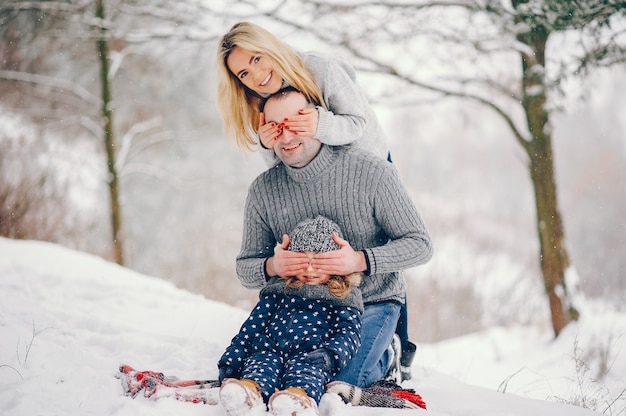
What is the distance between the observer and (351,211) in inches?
92.3

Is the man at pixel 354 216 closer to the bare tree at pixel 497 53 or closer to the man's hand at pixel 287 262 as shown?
the man's hand at pixel 287 262

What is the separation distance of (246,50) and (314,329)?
1.22m

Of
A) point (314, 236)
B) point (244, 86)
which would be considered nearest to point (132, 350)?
point (314, 236)

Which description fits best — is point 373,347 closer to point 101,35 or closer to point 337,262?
point 337,262

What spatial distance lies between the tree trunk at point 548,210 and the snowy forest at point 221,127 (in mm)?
14

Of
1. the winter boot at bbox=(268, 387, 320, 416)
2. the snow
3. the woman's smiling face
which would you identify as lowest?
the snow

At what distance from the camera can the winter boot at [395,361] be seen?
8.09 feet

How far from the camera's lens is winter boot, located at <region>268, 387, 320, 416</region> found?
5.43 ft

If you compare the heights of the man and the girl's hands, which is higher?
the girl's hands

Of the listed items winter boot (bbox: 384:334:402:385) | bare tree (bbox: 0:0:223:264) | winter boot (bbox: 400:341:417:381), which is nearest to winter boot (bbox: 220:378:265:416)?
winter boot (bbox: 384:334:402:385)

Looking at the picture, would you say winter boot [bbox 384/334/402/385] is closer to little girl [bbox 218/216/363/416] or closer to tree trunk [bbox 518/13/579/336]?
little girl [bbox 218/216/363/416]

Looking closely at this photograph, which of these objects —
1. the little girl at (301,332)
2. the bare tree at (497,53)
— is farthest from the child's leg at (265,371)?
the bare tree at (497,53)

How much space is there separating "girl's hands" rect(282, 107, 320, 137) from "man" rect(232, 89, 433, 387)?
0.04 meters

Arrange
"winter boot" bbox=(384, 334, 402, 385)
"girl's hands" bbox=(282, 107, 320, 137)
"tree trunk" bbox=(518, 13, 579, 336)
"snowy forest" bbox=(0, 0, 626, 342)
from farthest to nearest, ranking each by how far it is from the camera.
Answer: "tree trunk" bbox=(518, 13, 579, 336)
"snowy forest" bbox=(0, 0, 626, 342)
"winter boot" bbox=(384, 334, 402, 385)
"girl's hands" bbox=(282, 107, 320, 137)
